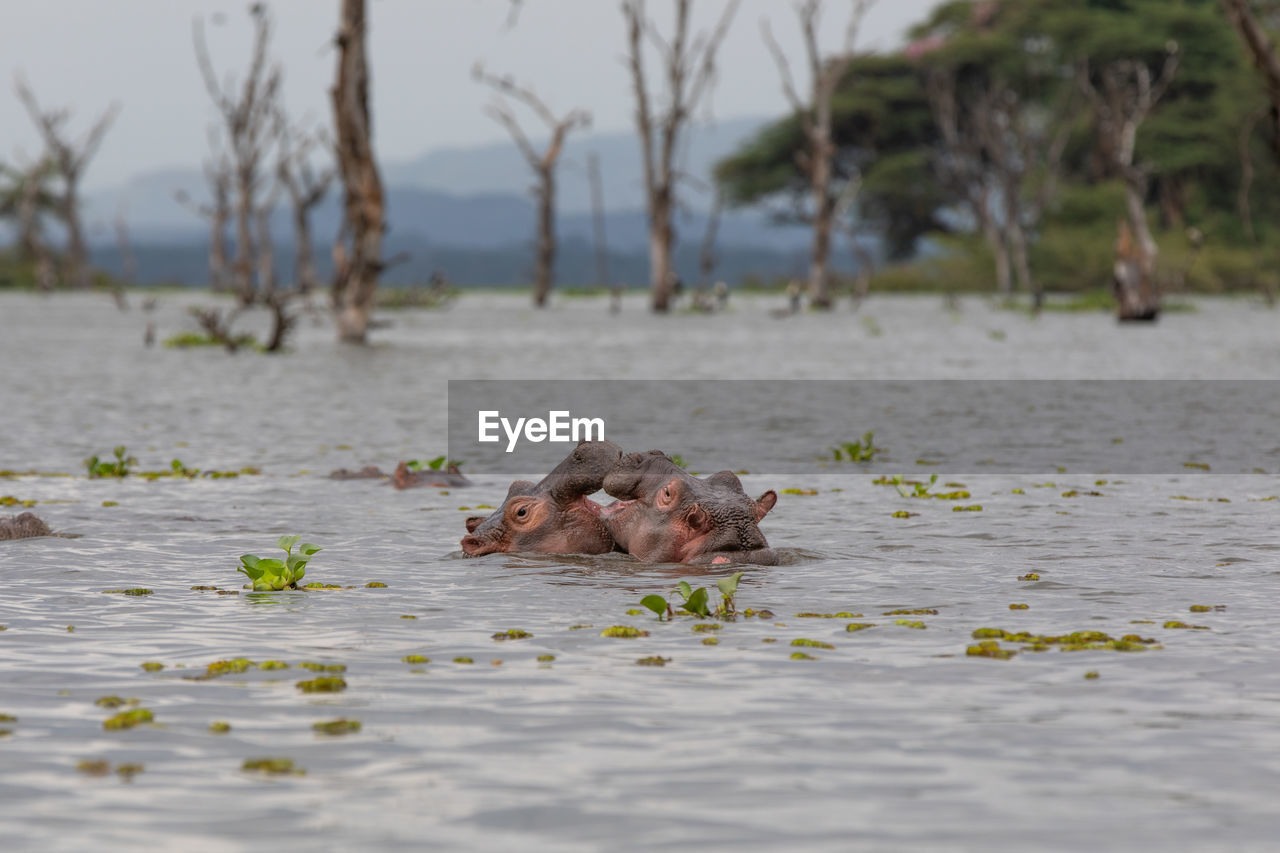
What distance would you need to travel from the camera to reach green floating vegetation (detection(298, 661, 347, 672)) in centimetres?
614

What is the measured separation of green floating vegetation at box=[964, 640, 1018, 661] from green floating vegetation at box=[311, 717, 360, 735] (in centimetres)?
234

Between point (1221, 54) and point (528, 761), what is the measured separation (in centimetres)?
6713

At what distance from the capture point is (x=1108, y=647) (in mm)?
6488

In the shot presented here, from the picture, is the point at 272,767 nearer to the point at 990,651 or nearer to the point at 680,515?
the point at 990,651

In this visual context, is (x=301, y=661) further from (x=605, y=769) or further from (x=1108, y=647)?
(x=1108, y=647)

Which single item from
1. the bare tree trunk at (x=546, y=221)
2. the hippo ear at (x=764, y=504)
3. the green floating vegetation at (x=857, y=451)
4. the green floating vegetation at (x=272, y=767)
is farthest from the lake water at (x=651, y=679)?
the bare tree trunk at (x=546, y=221)

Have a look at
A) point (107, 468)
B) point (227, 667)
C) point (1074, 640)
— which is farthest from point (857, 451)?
point (227, 667)

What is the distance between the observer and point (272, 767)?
487 centimetres

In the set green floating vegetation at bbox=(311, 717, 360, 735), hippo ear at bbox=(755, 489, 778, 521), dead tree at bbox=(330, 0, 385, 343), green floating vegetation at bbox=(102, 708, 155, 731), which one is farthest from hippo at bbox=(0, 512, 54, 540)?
dead tree at bbox=(330, 0, 385, 343)

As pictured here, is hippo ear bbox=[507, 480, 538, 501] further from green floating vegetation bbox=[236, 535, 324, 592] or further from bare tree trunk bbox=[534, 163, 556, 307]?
bare tree trunk bbox=[534, 163, 556, 307]

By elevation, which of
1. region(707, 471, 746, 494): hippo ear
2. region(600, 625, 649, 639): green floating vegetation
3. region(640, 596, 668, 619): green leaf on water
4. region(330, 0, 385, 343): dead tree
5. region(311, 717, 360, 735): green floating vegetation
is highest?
region(330, 0, 385, 343): dead tree

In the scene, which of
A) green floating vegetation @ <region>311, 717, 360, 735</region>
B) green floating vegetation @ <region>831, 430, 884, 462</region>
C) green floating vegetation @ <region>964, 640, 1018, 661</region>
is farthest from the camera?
green floating vegetation @ <region>831, 430, 884, 462</region>

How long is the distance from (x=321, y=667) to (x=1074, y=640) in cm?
281

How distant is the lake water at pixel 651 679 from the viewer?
446 cm
